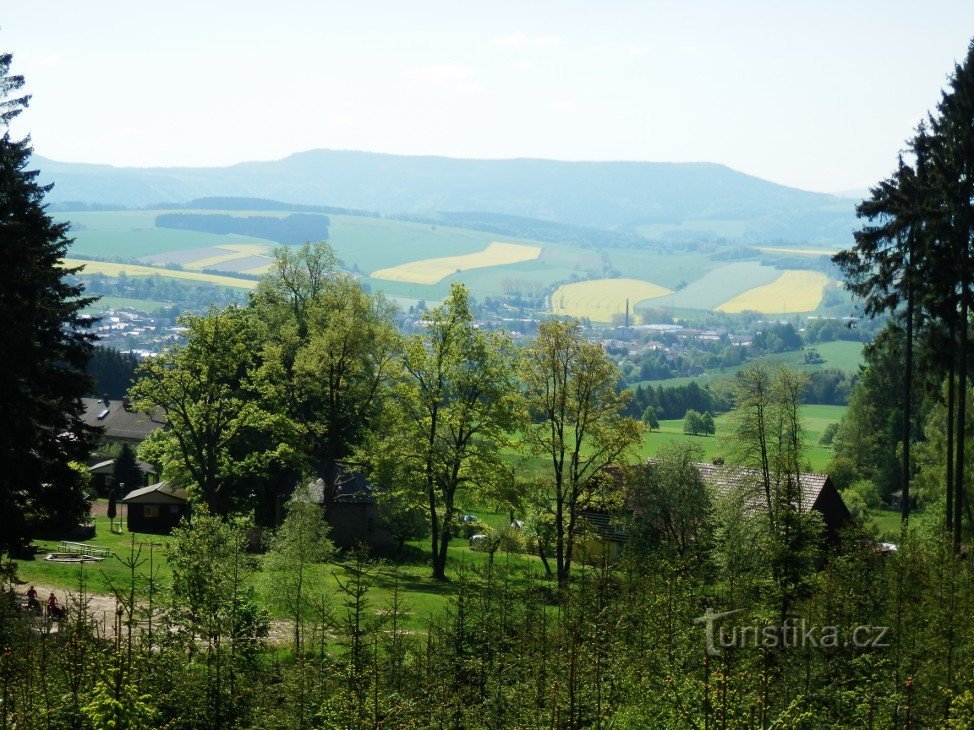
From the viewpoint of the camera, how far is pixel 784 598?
25328 millimetres

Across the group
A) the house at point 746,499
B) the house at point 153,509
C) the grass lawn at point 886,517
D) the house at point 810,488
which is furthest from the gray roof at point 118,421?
the house at point 810,488

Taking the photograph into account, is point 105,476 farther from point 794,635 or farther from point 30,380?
point 794,635

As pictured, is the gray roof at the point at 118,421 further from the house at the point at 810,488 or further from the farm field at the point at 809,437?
the house at the point at 810,488

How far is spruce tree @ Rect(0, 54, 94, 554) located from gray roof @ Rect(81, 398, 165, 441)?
67.8 metres

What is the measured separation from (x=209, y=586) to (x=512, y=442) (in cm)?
2146

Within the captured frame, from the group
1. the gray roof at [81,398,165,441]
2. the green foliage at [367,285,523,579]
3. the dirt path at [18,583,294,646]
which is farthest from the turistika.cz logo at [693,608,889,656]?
the gray roof at [81,398,165,441]

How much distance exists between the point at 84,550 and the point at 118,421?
59.4 m

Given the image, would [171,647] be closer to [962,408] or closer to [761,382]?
[962,408]

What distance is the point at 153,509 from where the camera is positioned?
60281 mm

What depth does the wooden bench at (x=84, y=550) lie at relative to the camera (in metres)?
43.9

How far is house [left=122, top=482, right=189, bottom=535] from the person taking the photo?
59.9 meters

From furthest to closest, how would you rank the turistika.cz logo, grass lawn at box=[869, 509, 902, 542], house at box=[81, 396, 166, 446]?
house at box=[81, 396, 166, 446] → grass lawn at box=[869, 509, 902, 542] → the turistika.cz logo

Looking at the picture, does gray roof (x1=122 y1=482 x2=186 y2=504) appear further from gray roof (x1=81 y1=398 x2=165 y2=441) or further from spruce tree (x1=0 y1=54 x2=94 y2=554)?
gray roof (x1=81 y1=398 x2=165 y2=441)

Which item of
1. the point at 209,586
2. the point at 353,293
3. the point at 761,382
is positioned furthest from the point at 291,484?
the point at 209,586
